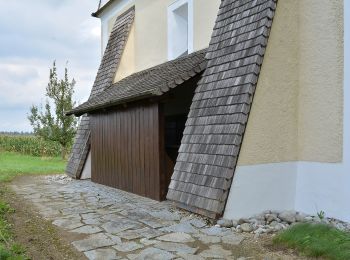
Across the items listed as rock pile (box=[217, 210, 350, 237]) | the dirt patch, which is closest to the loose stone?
rock pile (box=[217, 210, 350, 237])

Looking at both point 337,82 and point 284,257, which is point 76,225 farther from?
point 337,82

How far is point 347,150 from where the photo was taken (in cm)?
599

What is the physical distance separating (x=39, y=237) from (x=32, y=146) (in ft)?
85.5

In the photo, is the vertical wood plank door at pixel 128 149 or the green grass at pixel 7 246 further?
the vertical wood plank door at pixel 128 149

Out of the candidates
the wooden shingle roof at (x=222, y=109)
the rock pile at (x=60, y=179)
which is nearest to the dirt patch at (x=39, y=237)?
the wooden shingle roof at (x=222, y=109)

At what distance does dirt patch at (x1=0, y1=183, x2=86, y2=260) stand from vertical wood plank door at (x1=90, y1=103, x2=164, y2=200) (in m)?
2.68

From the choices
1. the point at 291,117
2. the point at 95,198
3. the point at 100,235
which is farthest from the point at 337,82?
the point at 95,198

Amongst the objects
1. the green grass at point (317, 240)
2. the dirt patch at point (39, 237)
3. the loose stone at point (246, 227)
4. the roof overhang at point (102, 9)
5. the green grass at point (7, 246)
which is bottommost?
the dirt patch at point (39, 237)

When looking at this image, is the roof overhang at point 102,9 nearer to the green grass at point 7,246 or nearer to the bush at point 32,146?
the green grass at point 7,246

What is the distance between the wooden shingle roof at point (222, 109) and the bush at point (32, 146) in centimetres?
2175

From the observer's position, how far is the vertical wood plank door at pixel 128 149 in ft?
28.0

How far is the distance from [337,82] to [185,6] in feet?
18.5

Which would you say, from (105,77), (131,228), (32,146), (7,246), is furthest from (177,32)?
(32,146)

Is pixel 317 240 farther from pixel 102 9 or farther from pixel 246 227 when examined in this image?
pixel 102 9
